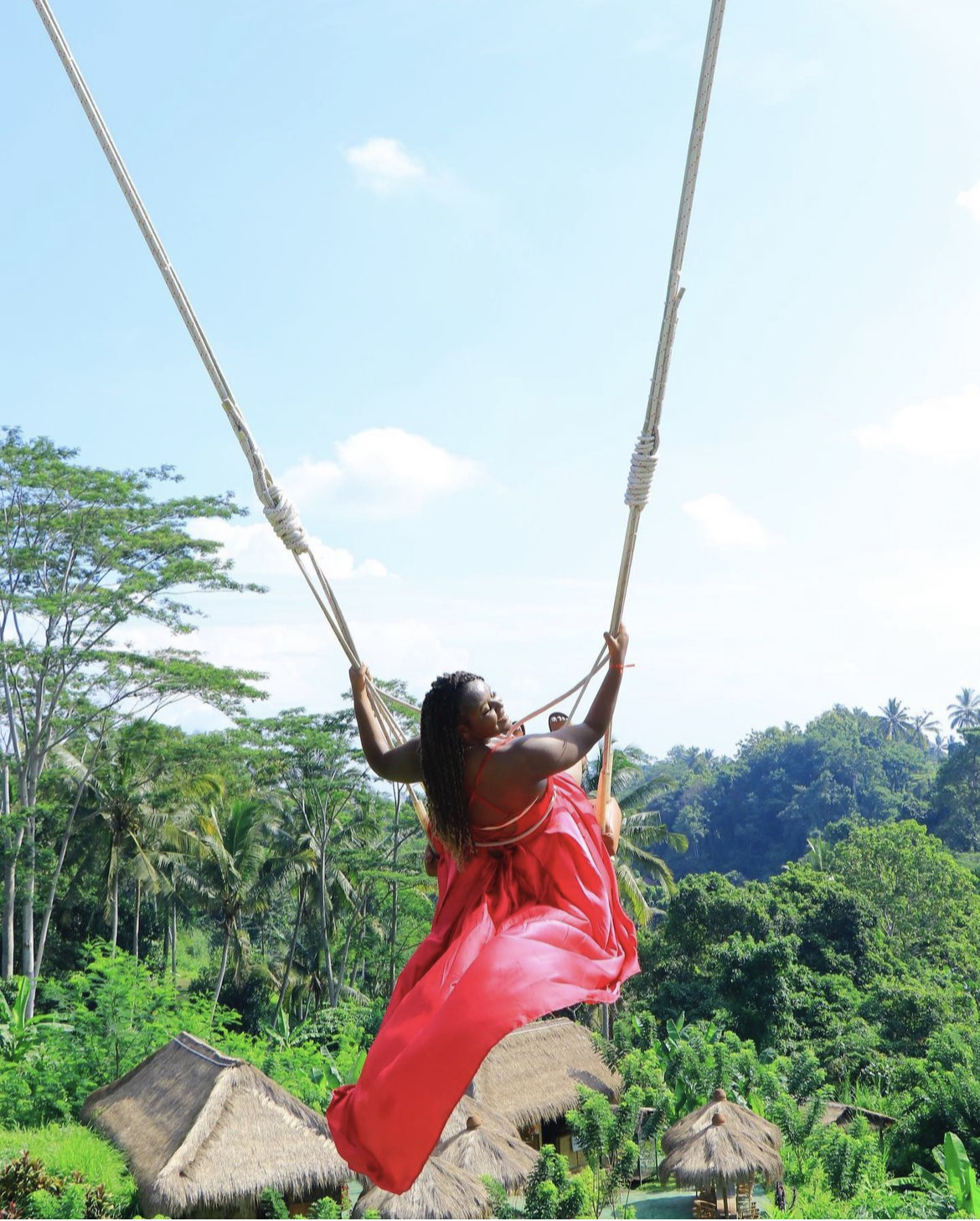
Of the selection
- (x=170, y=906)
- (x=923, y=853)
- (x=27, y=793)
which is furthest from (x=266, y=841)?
(x=923, y=853)

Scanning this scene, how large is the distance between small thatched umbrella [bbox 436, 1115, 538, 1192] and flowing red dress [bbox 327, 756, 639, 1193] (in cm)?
866

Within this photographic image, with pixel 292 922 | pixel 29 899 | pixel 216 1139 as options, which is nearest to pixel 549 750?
pixel 216 1139

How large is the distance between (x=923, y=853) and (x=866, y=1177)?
1112 cm

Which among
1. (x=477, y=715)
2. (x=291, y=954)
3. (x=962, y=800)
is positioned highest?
(x=962, y=800)

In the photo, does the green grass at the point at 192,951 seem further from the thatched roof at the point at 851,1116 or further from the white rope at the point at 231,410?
the white rope at the point at 231,410

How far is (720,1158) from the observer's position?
11.8 metres

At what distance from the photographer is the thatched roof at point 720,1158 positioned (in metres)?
11.8

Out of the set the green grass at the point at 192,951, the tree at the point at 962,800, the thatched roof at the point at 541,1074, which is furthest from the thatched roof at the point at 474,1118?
the tree at the point at 962,800

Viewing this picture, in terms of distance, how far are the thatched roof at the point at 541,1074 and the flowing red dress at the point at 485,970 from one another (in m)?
11.1

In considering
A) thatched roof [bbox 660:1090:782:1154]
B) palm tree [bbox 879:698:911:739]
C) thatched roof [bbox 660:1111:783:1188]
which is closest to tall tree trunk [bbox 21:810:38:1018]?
thatched roof [bbox 660:1090:782:1154]

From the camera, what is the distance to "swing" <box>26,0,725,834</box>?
8.71ft

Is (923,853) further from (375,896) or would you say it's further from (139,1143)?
(139,1143)

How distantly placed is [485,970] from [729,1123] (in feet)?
36.8

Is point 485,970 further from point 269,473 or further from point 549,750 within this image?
point 269,473
